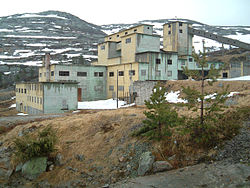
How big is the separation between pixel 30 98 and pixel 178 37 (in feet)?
116

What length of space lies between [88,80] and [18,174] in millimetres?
29806

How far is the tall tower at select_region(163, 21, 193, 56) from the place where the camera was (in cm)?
5300

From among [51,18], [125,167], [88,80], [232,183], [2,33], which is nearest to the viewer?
[232,183]

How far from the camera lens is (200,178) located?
731cm

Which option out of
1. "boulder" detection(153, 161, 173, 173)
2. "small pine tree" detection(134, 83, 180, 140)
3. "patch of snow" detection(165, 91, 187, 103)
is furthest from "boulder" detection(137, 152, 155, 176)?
"patch of snow" detection(165, 91, 187, 103)

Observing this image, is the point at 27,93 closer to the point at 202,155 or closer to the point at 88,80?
the point at 88,80

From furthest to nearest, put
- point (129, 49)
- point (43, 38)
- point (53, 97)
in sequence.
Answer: point (43, 38) < point (129, 49) < point (53, 97)

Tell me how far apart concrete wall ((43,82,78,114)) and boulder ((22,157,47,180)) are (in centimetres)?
1962

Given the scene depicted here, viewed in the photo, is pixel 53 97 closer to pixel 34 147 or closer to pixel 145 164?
pixel 34 147

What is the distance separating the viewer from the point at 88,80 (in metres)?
39.9

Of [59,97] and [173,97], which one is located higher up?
[173,97]

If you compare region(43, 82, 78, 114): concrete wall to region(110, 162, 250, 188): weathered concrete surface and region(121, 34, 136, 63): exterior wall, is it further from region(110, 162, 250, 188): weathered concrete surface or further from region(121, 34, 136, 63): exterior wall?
region(110, 162, 250, 188): weathered concrete surface

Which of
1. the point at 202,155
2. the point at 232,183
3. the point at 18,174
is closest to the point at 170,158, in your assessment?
the point at 202,155

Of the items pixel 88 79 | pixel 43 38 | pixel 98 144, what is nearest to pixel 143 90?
pixel 88 79
